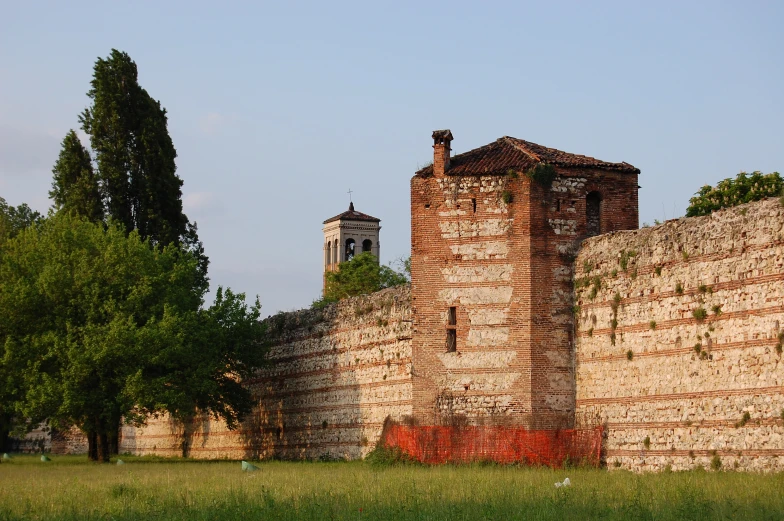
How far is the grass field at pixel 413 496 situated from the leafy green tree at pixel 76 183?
1854 centimetres

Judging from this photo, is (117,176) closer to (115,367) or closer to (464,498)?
(115,367)

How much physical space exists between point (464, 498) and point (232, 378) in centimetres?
2357

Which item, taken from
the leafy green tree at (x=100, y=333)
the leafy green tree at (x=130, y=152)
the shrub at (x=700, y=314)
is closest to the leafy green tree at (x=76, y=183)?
the leafy green tree at (x=130, y=152)

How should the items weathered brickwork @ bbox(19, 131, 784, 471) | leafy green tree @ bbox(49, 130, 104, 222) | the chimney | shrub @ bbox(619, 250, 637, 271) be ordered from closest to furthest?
weathered brickwork @ bbox(19, 131, 784, 471)
shrub @ bbox(619, 250, 637, 271)
the chimney
leafy green tree @ bbox(49, 130, 104, 222)

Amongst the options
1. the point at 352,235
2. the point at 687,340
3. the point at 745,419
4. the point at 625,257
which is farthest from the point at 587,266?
the point at 352,235

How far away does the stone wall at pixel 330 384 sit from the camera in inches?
1234

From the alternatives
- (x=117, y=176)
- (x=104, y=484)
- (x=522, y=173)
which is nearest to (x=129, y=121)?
(x=117, y=176)

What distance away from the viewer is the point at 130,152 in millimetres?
42438

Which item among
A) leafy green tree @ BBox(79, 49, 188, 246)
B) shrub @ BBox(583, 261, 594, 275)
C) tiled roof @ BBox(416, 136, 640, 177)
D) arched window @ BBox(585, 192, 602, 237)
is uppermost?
leafy green tree @ BBox(79, 49, 188, 246)

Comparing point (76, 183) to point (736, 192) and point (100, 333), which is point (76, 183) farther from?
point (736, 192)

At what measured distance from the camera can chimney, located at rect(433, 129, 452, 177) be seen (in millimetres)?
28281

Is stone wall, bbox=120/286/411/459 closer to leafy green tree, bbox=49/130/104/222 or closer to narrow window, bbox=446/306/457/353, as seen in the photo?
narrow window, bbox=446/306/457/353

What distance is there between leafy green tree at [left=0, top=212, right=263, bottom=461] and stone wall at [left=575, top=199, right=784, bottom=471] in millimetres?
11807

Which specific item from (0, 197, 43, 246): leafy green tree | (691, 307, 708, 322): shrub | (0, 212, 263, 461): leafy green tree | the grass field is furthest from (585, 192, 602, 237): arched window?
(0, 197, 43, 246): leafy green tree
